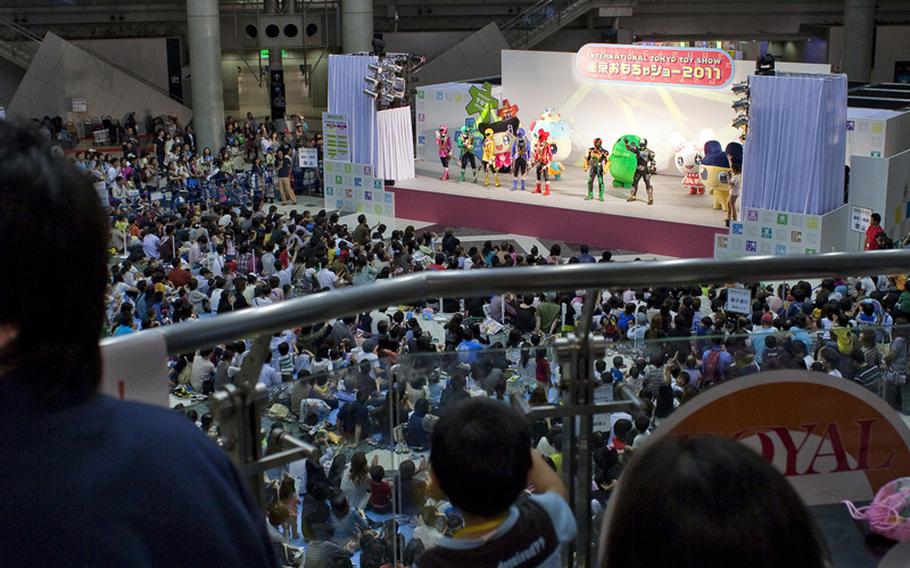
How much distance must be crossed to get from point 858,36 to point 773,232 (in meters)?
18.2

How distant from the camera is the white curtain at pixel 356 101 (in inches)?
795

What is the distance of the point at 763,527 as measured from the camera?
1125 mm

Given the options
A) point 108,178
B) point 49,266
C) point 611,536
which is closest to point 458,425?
point 611,536

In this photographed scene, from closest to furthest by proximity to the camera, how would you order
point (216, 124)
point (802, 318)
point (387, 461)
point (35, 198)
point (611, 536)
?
point (35, 198) → point (611, 536) → point (387, 461) → point (802, 318) → point (216, 124)

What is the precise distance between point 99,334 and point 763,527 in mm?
690

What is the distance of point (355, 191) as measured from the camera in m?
20.0

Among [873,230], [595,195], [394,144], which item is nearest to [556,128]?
[595,195]

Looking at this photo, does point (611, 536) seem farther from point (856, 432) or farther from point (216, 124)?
point (216, 124)

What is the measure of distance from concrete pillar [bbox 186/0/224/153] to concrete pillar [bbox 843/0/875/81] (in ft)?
56.1

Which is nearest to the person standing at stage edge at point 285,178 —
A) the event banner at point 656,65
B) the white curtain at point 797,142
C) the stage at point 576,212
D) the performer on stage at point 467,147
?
the stage at point 576,212

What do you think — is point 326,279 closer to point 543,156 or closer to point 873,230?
point 873,230

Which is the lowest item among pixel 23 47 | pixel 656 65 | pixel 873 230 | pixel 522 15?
pixel 873 230

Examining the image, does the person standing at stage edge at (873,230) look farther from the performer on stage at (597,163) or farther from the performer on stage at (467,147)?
the performer on stage at (467,147)

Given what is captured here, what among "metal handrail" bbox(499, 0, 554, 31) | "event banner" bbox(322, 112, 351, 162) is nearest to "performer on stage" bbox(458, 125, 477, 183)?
"event banner" bbox(322, 112, 351, 162)
